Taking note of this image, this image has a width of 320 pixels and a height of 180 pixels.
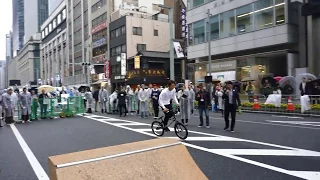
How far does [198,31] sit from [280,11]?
11473 mm

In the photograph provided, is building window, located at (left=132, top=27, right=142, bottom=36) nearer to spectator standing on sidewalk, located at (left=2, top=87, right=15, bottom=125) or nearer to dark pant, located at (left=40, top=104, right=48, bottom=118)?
dark pant, located at (left=40, top=104, right=48, bottom=118)

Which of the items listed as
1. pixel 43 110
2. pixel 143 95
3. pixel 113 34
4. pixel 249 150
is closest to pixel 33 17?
pixel 113 34

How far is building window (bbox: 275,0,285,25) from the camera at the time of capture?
1109 inches

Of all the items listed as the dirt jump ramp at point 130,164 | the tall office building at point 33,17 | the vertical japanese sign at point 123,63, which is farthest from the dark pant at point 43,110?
the tall office building at point 33,17

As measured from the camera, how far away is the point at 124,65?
50.0 m

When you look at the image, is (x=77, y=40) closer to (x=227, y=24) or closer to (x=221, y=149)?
(x=227, y=24)

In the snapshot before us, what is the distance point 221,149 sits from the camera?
27.2 feet

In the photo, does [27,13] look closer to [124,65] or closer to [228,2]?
[124,65]

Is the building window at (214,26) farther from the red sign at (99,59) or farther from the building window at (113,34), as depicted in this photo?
the red sign at (99,59)

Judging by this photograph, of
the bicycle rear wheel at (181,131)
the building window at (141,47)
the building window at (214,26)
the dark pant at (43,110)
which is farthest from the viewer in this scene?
the building window at (141,47)

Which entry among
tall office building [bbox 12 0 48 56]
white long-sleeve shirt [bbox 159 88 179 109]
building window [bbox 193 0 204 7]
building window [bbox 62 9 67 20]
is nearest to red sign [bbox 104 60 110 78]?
building window [bbox 193 0 204 7]

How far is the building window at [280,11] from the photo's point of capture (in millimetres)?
28156

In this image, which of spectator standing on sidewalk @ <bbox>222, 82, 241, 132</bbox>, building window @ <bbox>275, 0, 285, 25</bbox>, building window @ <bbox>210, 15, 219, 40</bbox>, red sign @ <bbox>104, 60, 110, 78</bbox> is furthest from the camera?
red sign @ <bbox>104, 60, 110, 78</bbox>

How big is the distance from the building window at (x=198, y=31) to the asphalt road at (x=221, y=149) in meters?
26.0
